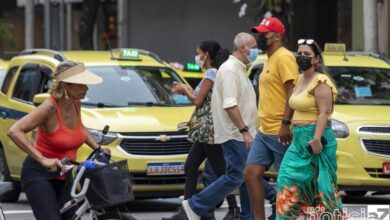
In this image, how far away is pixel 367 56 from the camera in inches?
584

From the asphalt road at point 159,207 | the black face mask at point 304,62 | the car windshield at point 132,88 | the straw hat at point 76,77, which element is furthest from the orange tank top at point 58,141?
the car windshield at point 132,88

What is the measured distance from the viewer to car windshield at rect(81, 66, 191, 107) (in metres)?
12.9

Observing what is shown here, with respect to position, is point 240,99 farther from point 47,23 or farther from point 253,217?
point 47,23

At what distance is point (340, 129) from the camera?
12344 mm

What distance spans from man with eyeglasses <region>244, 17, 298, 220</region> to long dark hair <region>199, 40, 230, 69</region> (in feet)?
4.42

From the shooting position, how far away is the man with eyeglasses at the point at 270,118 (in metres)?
9.63

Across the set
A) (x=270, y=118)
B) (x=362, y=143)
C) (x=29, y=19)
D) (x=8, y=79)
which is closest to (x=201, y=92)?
(x=270, y=118)

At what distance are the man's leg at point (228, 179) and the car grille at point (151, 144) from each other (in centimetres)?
174

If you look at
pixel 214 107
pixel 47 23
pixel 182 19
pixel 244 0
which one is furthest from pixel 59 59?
pixel 182 19

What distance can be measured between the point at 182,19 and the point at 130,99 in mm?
19356

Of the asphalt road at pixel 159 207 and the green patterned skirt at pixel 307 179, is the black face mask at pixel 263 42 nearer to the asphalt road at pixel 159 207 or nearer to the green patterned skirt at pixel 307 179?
the green patterned skirt at pixel 307 179

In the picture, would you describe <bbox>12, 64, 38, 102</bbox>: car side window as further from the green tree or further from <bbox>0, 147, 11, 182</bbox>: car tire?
the green tree

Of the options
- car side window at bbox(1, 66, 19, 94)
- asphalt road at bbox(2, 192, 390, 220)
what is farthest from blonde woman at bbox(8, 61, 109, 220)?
car side window at bbox(1, 66, 19, 94)

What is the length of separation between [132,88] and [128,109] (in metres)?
0.62
